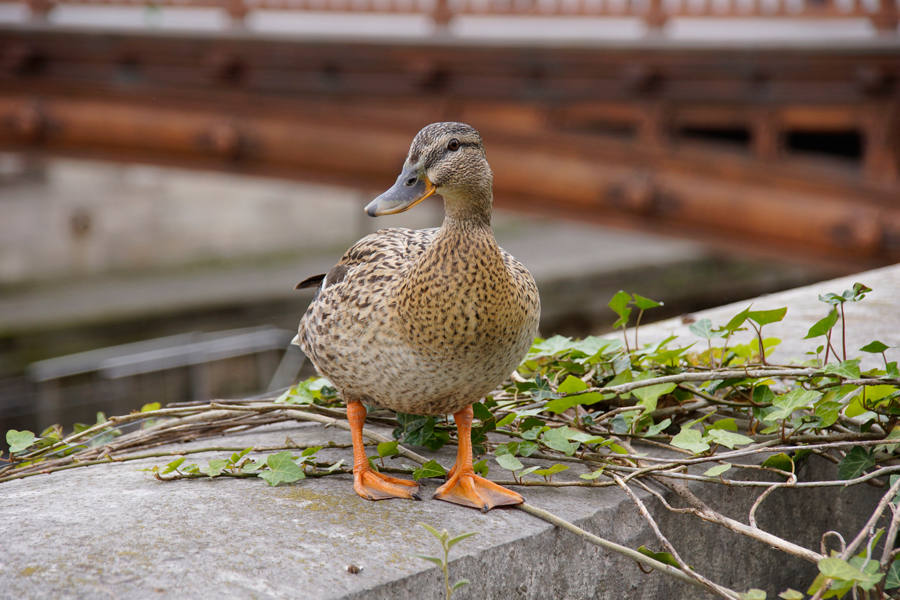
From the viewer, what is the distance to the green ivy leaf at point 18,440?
1.92 metres

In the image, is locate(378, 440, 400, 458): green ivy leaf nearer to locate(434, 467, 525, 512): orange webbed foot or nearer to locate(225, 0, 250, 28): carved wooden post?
locate(434, 467, 525, 512): orange webbed foot

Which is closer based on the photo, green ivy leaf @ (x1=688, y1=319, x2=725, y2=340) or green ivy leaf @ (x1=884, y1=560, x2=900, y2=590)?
green ivy leaf @ (x1=884, y1=560, x2=900, y2=590)

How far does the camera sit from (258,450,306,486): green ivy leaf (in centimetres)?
168

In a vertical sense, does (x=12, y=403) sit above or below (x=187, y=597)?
below

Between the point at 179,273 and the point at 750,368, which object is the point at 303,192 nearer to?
the point at 179,273

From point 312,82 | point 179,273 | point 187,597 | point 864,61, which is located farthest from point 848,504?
point 179,273

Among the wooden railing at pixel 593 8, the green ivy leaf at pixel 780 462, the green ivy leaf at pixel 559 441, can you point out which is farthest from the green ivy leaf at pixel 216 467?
the wooden railing at pixel 593 8

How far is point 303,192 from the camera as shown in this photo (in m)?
15.2

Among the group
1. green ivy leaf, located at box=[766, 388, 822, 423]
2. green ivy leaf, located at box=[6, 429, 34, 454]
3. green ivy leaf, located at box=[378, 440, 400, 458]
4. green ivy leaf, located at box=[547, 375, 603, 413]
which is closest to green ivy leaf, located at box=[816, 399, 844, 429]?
green ivy leaf, located at box=[766, 388, 822, 423]

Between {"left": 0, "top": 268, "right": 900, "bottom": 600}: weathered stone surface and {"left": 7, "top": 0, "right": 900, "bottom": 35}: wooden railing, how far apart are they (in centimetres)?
486

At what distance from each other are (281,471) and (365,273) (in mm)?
450

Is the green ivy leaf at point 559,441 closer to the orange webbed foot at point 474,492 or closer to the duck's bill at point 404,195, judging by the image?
the orange webbed foot at point 474,492

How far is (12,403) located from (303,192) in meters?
7.79

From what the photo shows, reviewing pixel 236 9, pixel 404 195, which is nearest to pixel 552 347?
pixel 404 195
